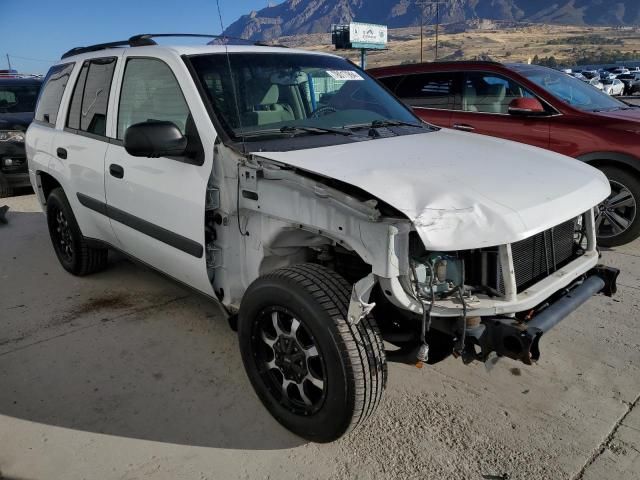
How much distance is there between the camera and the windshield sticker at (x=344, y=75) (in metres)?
3.60

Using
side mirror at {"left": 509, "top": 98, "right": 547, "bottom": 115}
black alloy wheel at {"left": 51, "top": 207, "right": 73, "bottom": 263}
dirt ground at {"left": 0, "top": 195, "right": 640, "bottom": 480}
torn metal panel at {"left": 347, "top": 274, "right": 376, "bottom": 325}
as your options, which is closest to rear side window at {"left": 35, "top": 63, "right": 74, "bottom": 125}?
black alloy wheel at {"left": 51, "top": 207, "right": 73, "bottom": 263}

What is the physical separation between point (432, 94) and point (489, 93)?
0.70m

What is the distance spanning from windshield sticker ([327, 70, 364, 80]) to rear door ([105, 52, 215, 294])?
3.39ft

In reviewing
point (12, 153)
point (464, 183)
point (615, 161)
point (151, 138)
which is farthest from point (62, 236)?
point (615, 161)

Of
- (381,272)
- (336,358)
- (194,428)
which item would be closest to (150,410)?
(194,428)

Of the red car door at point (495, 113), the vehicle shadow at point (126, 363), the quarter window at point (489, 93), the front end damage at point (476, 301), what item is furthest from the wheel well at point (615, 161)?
the vehicle shadow at point (126, 363)

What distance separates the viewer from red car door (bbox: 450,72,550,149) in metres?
5.64

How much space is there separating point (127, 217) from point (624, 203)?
447cm

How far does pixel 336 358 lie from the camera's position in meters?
2.23

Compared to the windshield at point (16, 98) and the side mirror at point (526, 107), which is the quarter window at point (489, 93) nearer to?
the side mirror at point (526, 107)

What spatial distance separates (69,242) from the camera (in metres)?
4.64

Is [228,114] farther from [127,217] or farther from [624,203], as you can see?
[624,203]

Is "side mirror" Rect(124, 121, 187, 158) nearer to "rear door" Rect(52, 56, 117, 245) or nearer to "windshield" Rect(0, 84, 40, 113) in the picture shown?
"rear door" Rect(52, 56, 117, 245)

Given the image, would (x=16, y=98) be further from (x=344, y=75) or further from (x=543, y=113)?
(x=543, y=113)
